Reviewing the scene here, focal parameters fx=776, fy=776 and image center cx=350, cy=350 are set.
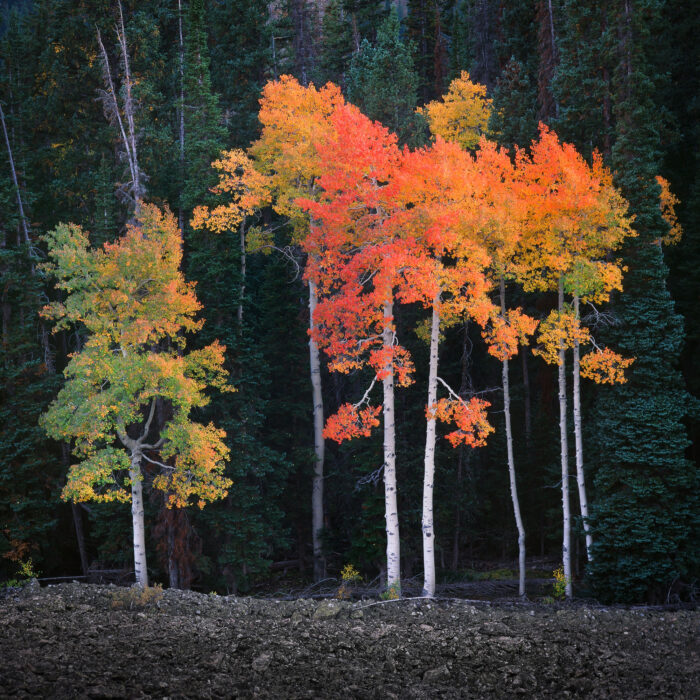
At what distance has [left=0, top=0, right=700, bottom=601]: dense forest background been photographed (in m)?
20.2

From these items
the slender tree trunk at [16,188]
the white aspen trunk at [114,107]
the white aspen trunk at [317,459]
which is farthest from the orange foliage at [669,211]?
the slender tree trunk at [16,188]

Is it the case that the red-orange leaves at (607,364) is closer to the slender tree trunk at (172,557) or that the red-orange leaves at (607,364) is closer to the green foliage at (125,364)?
the green foliage at (125,364)

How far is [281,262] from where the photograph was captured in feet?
104

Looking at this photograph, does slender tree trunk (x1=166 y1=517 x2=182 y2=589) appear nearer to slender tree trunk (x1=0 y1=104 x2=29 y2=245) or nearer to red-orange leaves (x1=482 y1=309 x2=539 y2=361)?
red-orange leaves (x1=482 y1=309 x2=539 y2=361)

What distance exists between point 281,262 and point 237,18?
15.1 m

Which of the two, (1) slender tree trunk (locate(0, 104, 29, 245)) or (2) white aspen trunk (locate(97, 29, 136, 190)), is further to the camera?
(1) slender tree trunk (locate(0, 104, 29, 245))

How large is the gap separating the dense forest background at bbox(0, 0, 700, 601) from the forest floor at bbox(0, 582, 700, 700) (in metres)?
7.74

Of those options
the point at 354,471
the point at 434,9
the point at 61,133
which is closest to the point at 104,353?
the point at 354,471

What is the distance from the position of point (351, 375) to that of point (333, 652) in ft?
59.0

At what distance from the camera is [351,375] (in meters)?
28.1

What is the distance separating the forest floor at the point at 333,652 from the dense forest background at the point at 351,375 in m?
7.74

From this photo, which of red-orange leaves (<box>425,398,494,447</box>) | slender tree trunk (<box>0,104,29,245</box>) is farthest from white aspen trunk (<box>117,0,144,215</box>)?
red-orange leaves (<box>425,398,494,447</box>)

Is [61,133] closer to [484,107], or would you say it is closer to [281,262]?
[281,262]

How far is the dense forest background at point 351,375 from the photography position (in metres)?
20.2
